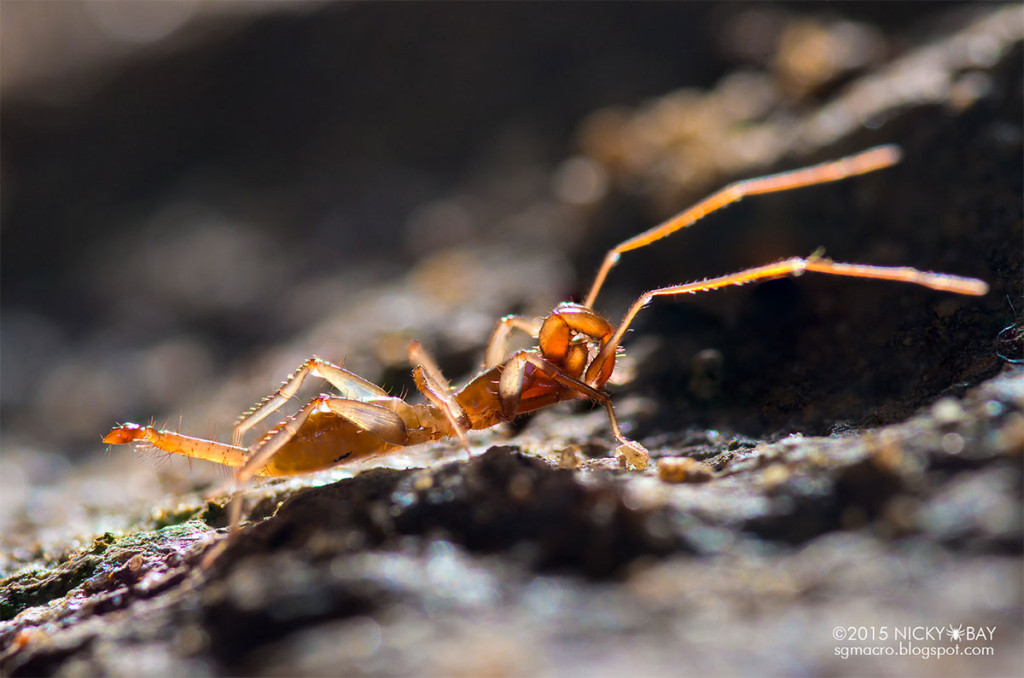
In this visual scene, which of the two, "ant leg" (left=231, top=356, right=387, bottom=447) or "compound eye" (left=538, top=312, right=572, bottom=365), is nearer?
"compound eye" (left=538, top=312, right=572, bottom=365)

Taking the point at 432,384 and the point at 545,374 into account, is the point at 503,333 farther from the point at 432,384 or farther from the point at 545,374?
the point at 432,384

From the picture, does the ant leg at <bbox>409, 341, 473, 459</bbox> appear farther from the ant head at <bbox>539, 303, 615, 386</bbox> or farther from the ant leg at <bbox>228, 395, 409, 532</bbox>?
the ant head at <bbox>539, 303, 615, 386</bbox>

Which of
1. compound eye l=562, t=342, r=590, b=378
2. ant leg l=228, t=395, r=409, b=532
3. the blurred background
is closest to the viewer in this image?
ant leg l=228, t=395, r=409, b=532

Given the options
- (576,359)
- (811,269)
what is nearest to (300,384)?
(576,359)

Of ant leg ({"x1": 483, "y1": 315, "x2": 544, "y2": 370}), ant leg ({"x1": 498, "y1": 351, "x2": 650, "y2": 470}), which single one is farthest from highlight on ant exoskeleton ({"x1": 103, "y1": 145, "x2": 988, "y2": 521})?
ant leg ({"x1": 483, "y1": 315, "x2": 544, "y2": 370})

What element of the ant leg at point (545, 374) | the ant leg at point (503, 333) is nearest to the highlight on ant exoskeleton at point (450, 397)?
the ant leg at point (545, 374)

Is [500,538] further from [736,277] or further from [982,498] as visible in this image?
[736,277]

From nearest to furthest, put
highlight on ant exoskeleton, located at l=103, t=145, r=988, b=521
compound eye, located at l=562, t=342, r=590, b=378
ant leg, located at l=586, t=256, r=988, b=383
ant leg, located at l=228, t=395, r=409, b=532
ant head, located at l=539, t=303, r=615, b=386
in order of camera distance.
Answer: ant leg, located at l=586, t=256, r=988, b=383, ant leg, located at l=228, t=395, r=409, b=532, highlight on ant exoskeleton, located at l=103, t=145, r=988, b=521, ant head, located at l=539, t=303, r=615, b=386, compound eye, located at l=562, t=342, r=590, b=378
